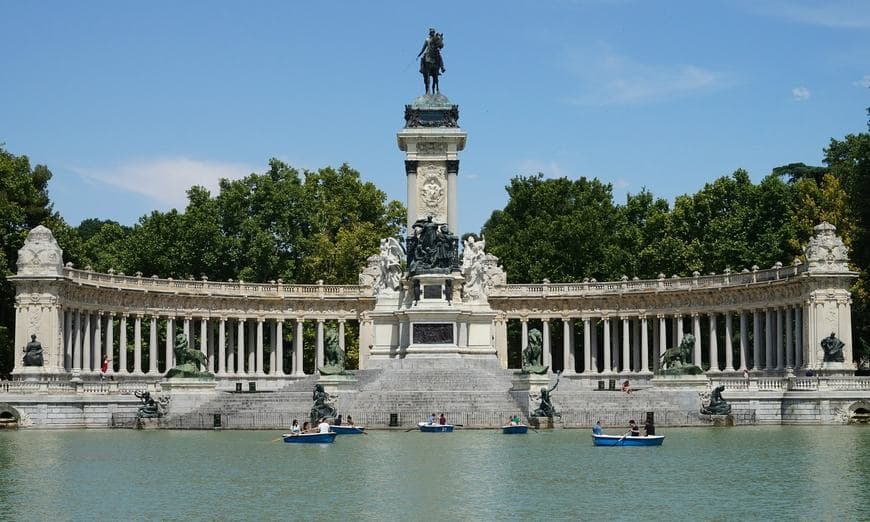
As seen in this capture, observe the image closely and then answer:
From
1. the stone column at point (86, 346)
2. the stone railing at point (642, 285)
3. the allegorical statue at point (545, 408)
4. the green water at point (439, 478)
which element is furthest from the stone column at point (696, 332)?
the stone column at point (86, 346)

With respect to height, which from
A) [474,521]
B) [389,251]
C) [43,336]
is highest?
[389,251]

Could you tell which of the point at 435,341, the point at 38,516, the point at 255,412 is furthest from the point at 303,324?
the point at 38,516

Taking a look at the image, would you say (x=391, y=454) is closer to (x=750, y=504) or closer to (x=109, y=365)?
(x=750, y=504)

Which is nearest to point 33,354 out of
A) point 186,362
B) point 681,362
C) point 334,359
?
point 186,362

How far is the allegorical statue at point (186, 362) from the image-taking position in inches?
2549

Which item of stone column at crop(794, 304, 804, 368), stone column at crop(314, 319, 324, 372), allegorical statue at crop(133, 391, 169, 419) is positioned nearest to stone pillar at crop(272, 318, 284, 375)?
stone column at crop(314, 319, 324, 372)

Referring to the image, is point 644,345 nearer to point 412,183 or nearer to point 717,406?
point 412,183

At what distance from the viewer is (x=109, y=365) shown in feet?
265

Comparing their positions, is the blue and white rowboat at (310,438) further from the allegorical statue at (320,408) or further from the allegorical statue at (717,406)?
the allegorical statue at (717,406)

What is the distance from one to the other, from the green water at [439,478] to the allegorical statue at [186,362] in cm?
1250

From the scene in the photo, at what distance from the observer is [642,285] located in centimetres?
8831

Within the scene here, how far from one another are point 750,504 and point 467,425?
89.3 ft

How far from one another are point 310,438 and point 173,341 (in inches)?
1535

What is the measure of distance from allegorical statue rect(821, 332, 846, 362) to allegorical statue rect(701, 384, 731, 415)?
10.8 metres
